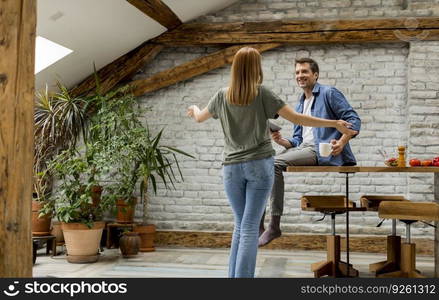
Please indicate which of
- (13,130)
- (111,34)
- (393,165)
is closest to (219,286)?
(13,130)

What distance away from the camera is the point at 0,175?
2.57 m

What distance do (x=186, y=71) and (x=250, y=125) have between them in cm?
304

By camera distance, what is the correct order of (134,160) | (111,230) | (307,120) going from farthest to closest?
(111,230) < (134,160) < (307,120)

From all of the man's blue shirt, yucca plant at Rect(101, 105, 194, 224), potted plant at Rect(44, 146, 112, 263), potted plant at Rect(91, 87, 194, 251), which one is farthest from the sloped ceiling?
the man's blue shirt

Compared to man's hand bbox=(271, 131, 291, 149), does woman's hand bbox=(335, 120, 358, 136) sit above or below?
→ above

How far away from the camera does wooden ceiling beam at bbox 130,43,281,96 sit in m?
5.70

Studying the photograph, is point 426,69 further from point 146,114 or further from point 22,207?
point 22,207

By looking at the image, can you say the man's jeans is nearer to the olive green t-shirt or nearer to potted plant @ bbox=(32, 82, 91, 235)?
the olive green t-shirt

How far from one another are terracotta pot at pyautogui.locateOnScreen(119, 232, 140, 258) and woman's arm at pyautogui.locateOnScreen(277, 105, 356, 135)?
2405mm

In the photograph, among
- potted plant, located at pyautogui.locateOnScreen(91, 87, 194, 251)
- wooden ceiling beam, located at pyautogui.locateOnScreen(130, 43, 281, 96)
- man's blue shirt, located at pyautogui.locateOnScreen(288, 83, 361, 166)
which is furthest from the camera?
wooden ceiling beam, located at pyautogui.locateOnScreen(130, 43, 281, 96)

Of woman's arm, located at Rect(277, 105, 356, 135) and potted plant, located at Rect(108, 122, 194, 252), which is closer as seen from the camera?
woman's arm, located at Rect(277, 105, 356, 135)

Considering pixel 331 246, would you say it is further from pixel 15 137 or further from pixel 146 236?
pixel 15 137

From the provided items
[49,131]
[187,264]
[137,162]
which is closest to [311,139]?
[187,264]

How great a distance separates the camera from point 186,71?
5.78 meters
